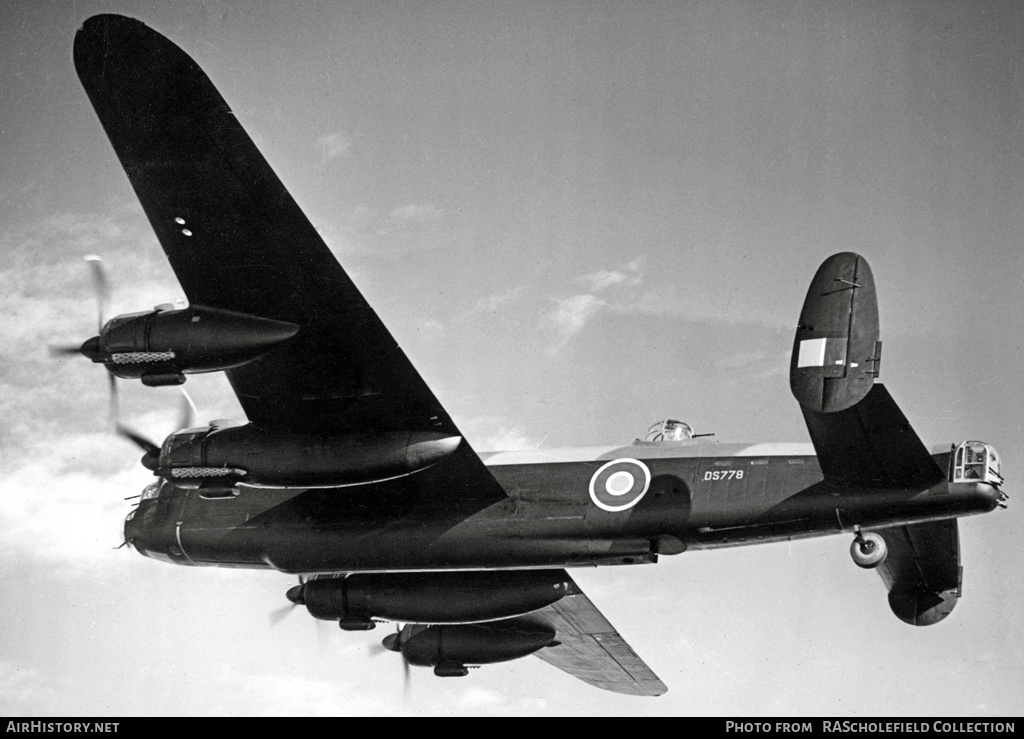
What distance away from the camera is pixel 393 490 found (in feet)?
45.7

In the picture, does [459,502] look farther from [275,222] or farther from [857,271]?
[857,271]

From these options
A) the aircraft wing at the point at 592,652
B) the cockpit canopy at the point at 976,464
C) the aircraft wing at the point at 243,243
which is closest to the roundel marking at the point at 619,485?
the aircraft wing at the point at 243,243

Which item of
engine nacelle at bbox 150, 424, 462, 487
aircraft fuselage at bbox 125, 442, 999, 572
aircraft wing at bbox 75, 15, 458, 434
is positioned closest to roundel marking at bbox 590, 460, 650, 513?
aircraft fuselage at bbox 125, 442, 999, 572

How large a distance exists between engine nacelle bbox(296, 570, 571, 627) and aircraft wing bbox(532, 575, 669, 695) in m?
1.90

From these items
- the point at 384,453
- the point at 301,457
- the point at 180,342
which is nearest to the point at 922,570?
the point at 384,453

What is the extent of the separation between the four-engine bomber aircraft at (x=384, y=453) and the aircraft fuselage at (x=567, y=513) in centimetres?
2

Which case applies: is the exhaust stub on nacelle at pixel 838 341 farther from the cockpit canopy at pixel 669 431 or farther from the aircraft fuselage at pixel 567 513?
the cockpit canopy at pixel 669 431

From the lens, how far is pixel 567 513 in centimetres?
1334

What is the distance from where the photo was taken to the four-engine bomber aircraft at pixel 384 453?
36.9 ft

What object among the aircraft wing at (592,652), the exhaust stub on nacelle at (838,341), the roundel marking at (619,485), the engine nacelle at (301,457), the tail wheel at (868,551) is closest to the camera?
the exhaust stub on nacelle at (838,341)

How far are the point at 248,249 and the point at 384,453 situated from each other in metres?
2.78

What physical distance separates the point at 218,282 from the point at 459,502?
3.97m

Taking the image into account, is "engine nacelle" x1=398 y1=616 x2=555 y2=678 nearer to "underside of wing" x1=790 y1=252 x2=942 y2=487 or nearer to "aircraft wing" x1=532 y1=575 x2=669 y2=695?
"aircraft wing" x1=532 y1=575 x2=669 y2=695

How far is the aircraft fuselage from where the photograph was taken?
40.4 feet
